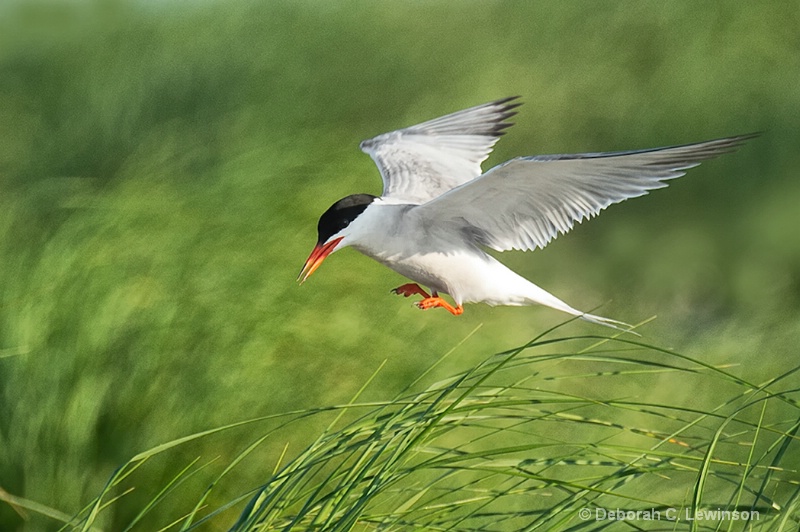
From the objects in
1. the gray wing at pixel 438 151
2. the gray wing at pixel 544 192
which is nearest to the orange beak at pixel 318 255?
the gray wing at pixel 544 192

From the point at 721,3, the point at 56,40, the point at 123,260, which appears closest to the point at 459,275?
the point at 123,260

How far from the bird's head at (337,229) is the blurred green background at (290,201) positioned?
74cm

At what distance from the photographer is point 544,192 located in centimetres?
207

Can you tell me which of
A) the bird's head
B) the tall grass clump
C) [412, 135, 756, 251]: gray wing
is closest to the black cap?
the bird's head

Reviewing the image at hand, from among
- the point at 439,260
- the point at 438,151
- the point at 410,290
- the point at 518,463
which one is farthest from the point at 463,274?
the point at 518,463

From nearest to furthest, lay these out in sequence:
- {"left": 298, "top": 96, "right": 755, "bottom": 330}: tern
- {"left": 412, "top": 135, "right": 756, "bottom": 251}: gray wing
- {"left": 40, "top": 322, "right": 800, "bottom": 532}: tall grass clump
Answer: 1. {"left": 40, "top": 322, "right": 800, "bottom": 532}: tall grass clump
2. {"left": 412, "top": 135, "right": 756, "bottom": 251}: gray wing
3. {"left": 298, "top": 96, "right": 755, "bottom": 330}: tern

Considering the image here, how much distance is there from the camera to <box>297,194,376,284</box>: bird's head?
204 centimetres

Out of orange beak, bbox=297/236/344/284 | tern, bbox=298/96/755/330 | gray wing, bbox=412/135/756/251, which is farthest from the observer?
orange beak, bbox=297/236/344/284

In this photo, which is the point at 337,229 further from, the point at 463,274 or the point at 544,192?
the point at 544,192

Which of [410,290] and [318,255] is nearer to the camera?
[318,255]

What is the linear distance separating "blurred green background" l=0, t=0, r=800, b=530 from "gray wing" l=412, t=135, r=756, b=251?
0.82 meters

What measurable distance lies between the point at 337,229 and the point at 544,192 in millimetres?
378

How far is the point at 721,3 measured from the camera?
7.48 metres

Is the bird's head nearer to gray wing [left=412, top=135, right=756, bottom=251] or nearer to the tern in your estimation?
the tern
